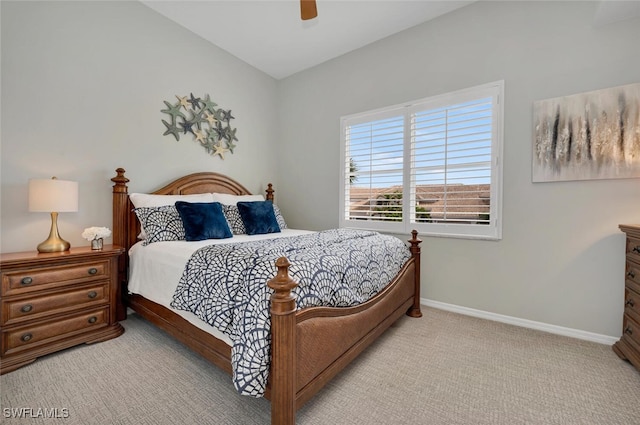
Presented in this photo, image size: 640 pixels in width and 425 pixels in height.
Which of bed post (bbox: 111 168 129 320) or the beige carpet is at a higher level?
bed post (bbox: 111 168 129 320)

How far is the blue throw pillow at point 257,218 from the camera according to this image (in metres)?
2.94

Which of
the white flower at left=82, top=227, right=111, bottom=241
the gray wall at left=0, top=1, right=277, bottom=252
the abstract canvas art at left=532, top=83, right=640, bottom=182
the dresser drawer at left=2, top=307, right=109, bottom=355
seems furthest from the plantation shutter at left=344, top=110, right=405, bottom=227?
the dresser drawer at left=2, top=307, right=109, bottom=355

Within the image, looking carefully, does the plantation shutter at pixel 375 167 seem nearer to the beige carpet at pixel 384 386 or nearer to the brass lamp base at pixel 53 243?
the beige carpet at pixel 384 386

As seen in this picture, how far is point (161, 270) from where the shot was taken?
2062 mm

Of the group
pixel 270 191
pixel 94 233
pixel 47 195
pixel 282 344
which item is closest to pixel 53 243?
pixel 94 233

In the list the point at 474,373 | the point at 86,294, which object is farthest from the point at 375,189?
the point at 86,294

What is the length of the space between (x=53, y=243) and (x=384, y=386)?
2551mm

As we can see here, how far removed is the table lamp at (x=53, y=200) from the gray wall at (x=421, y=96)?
28 cm

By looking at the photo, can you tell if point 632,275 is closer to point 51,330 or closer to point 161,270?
point 161,270

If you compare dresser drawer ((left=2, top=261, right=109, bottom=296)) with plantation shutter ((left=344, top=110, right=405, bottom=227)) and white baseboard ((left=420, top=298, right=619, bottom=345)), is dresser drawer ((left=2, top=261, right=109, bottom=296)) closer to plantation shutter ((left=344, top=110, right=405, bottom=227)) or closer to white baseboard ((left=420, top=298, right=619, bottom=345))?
plantation shutter ((left=344, top=110, right=405, bottom=227))

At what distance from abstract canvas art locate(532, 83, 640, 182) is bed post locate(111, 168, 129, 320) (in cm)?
371

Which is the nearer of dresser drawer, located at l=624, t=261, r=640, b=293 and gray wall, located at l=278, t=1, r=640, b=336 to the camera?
dresser drawer, located at l=624, t=261, r=640, b=293

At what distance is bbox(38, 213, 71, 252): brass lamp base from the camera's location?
2023mm

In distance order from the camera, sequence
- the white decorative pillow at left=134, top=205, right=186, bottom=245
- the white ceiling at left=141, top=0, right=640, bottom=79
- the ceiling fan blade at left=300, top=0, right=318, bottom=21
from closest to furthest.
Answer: the ceiling fan blade at left=300, top=0, right=318, bottom=21
the white decorative pillow at left=134, top=205, right=186, bottom=245
the white ceiling at left=141, top=0, right=640, bottom=79
